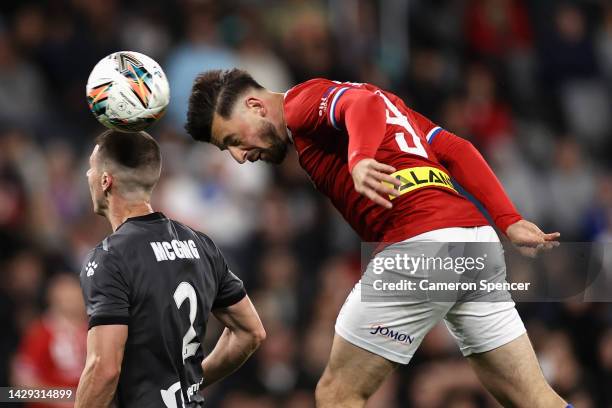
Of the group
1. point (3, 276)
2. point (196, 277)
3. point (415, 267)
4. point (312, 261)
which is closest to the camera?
point (196, 277)

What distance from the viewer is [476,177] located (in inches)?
211

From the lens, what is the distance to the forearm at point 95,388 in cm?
436

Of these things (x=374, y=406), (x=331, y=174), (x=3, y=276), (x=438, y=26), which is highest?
(x=331, y=174)

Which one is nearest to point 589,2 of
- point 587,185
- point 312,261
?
point 587,185

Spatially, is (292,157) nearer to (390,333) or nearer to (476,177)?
(476,177)

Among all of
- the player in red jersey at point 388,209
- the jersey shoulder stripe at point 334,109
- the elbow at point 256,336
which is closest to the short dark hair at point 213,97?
the player in red jersey at point 388,209

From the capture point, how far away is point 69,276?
8.87 m

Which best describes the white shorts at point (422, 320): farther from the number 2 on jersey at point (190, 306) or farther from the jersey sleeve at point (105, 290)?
the jersey sleeve at point (105, 290)

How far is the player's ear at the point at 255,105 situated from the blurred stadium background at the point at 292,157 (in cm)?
356

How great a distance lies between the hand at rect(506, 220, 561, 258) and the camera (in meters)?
5.12

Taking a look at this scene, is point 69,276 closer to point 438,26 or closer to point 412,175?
point 412,175

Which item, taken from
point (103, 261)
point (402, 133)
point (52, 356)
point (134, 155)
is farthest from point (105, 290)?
point (52, 356)

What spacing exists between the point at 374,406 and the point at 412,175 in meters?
3.89

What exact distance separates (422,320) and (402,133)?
88 centimetres
